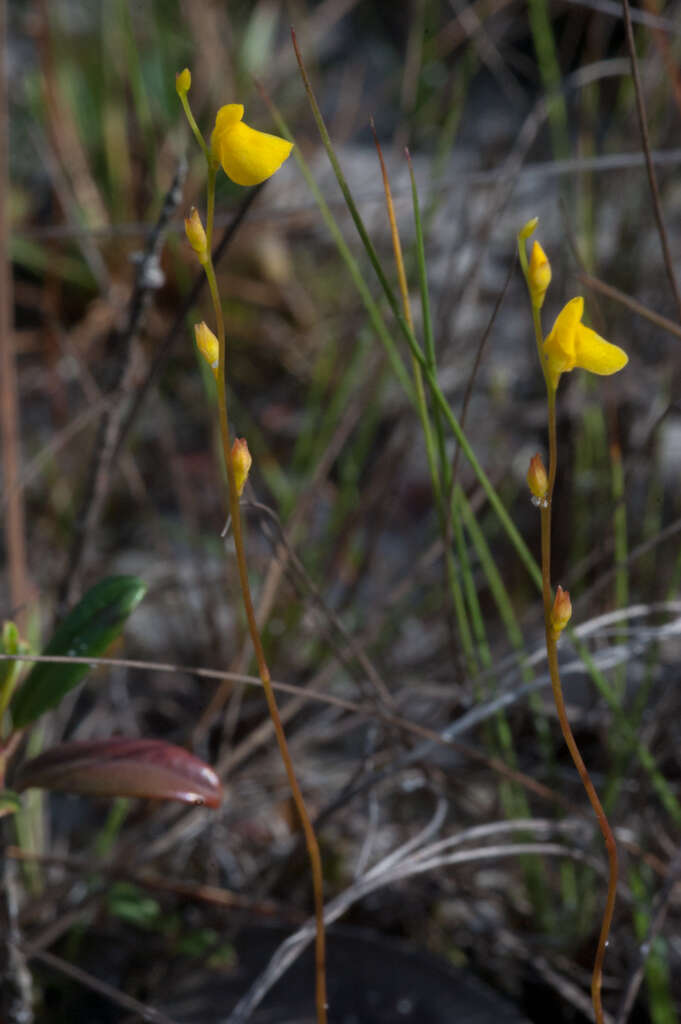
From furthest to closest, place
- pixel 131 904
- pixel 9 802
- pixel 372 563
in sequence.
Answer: pixel 372 563 < pixel 131 904 < pixel 9 802

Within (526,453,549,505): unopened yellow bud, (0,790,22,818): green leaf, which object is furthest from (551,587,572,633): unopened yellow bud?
(0,790,22,818): green leaf

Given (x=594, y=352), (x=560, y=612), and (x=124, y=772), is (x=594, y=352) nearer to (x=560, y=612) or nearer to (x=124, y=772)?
(x=560, y=612)

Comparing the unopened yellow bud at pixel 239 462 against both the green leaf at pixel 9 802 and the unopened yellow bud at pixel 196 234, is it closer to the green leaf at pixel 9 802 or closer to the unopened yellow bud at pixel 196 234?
the unopened yellow bud at pixel 196 234

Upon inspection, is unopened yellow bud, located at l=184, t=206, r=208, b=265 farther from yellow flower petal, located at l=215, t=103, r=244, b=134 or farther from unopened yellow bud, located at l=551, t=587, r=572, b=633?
unopened yellow bud, located at l=551, t=587, r=572, b=633

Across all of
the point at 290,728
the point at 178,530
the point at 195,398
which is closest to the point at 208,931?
the point at 290,728

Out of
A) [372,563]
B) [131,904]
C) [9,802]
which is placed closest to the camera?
[9,802]

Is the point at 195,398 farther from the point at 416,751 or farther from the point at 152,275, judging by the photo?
the point at 416,751

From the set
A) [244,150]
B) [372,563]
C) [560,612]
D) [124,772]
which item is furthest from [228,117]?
[372,563]
